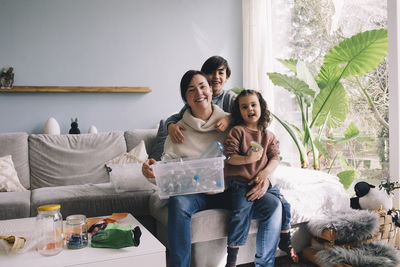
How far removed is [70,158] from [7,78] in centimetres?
102

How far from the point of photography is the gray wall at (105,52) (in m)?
3.20

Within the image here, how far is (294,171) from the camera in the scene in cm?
237

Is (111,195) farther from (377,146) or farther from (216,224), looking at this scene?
(377,146)

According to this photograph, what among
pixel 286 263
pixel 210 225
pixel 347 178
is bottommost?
pixel 286 263

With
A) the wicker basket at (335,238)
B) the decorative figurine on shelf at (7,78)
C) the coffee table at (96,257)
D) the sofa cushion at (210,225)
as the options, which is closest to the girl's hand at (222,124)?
the sofa cushion at (210,225)

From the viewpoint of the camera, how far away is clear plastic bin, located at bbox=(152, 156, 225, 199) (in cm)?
166

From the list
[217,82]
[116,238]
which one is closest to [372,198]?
[217,82]

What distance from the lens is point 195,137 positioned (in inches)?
76.4

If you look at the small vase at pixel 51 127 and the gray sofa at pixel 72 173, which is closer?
the gray sofa at pixel 72 173

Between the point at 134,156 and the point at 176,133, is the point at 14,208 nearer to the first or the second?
Answer: the point at 134,156

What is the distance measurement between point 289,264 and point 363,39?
1538 mm

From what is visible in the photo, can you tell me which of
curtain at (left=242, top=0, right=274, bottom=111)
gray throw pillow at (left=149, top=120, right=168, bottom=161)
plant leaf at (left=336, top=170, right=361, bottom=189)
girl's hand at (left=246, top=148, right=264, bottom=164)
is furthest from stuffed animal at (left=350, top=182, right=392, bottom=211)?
curtain at (left=242, top=0, right=274, bottom=111)

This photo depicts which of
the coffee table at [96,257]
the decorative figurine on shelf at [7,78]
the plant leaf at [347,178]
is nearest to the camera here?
the coffee table at [96,257]

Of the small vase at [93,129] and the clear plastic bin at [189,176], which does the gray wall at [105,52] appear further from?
the clear plastic bin at [189,176]
